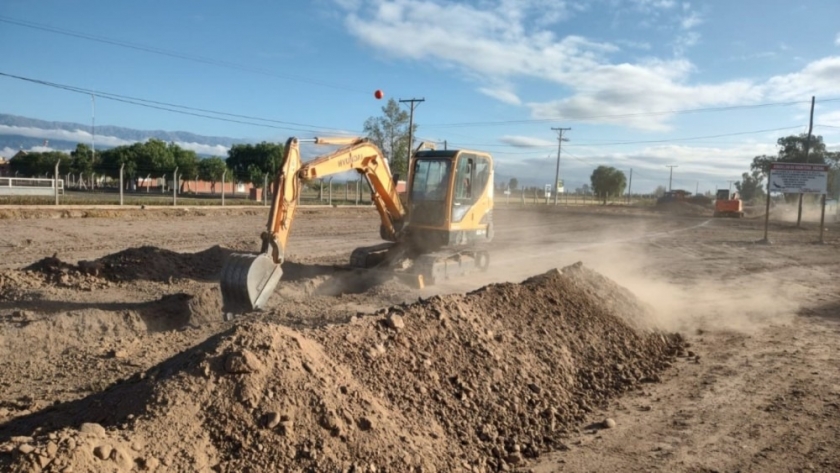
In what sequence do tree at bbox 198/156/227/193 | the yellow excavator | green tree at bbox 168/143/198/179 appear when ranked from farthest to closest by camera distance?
tree at bbox 198/156/227/193
green tree at bbox 168/143/198/179
the yellow excavator

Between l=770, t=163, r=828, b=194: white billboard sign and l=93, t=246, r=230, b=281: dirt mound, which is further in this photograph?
l=770, t=163, r=828, b=194: white billboard sign

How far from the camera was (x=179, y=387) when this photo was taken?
4.27 meters

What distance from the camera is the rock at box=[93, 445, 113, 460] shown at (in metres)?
3.47

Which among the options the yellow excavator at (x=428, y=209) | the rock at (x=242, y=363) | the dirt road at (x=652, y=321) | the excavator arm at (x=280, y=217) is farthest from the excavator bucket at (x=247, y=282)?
the rock at (x=242, y=363)

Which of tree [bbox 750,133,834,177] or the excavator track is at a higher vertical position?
tree [bbox 750,133,834,177]

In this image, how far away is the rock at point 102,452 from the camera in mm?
3471

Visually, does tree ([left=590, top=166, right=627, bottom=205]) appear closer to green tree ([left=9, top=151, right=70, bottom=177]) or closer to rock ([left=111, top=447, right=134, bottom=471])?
green tree ([left=9, top=151, right=70, bottom=177])

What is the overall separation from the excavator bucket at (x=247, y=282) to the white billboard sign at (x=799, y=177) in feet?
79.0

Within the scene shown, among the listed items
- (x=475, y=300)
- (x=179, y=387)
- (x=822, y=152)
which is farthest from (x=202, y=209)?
(x=822, y=152)

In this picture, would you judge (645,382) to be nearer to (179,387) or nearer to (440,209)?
(179,387)

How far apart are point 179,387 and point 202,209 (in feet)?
89.4

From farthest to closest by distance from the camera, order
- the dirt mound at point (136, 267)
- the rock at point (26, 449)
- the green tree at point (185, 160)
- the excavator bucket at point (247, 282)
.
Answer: the green tree at point (185, 160)
the dirt mound at point (136, 267)
the excavator bucket at point (247, 282)
the rock at point (26, 449)

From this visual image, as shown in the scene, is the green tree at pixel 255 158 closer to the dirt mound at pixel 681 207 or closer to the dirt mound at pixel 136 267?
the dirt mound at pixel 681 207

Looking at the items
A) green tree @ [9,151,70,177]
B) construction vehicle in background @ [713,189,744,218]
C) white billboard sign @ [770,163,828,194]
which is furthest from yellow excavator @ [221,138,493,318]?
green tree @ [9,151,70,177]
